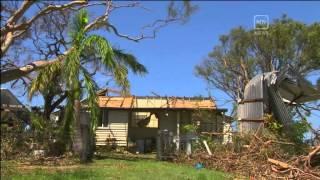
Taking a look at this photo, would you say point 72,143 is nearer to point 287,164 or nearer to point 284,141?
point 284,141

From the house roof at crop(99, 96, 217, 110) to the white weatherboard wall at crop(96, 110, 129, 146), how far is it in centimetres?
64

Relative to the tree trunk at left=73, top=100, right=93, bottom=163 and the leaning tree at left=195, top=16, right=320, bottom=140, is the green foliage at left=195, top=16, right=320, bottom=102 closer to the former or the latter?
the leaning tree at left=195, top=16, right=320, bottom=140

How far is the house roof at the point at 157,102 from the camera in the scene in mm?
32531

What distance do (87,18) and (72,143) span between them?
16.4 ft

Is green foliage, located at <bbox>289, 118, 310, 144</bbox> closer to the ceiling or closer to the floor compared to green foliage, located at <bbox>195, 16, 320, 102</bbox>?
closer to the floor

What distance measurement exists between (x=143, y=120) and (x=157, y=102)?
182 centimetres

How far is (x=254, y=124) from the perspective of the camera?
20.3 meters

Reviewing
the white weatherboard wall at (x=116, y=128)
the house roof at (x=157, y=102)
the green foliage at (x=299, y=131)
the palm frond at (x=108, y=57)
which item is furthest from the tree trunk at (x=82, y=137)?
the white weatherboard wall at (x=116, y=128)

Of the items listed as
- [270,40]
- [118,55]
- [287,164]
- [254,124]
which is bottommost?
[287,164]

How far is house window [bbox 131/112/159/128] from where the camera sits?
34531mm

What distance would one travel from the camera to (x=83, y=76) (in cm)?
2183

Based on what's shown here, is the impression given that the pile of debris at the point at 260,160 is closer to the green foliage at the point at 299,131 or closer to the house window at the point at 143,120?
the green foliage at the point at 299,131

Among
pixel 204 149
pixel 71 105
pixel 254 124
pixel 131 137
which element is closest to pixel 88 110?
pixel 71 105

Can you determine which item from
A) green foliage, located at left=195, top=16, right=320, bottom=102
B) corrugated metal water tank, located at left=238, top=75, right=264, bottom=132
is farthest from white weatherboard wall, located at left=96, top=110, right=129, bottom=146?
corrugated metal water tank, located at left=238, top=75, right=264, bottom=132
